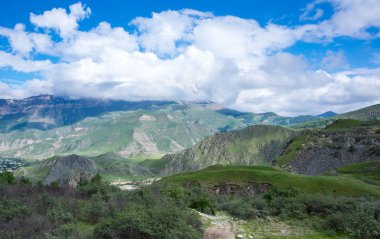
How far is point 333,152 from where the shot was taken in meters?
123

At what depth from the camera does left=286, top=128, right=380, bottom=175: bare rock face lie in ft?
379

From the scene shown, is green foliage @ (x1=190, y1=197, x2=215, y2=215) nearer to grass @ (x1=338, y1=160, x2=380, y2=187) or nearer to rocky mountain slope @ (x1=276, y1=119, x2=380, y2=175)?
grass @ (x1=338, y1=160, x2=380, y2=187)

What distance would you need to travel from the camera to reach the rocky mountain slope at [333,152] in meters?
116

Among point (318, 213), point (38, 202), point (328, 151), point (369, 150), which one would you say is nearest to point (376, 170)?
point (369, 150)

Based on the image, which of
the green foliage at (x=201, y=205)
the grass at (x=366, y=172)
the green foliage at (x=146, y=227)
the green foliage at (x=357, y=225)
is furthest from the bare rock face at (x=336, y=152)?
the green foliage at (x=146, y=227)

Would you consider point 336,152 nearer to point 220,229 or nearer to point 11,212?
point 220,229

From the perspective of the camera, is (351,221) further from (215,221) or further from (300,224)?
(215,221)

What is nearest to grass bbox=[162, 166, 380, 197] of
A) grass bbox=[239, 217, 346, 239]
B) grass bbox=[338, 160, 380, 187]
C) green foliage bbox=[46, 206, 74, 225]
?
grass bbox=[338, 160, 380, 187]

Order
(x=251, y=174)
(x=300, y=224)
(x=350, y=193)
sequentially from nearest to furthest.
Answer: (x=300, y=224)
(x=350, y=193)
(x=251, y=174)

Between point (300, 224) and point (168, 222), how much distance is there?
12586 mm

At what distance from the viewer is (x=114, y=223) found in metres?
20.9

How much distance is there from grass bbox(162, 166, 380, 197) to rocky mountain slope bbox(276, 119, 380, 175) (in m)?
34.8

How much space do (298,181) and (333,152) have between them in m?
57.6

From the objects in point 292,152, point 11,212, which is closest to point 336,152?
point 292,152
